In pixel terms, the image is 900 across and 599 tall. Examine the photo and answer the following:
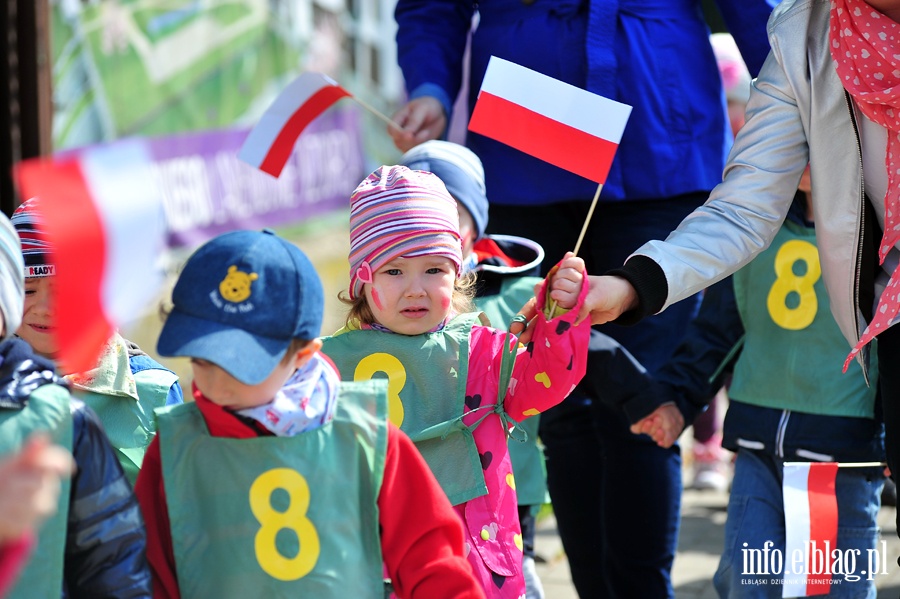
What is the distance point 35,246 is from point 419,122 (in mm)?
1214

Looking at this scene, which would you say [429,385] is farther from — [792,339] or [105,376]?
[792,339]

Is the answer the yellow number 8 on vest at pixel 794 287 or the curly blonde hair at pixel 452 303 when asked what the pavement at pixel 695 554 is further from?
the curly blonde hair at pixel 452 303

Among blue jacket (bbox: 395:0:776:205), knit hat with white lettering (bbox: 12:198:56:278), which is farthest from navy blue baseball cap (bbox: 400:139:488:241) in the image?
knit hat with white lettering (bbox: 12:198:56:278)

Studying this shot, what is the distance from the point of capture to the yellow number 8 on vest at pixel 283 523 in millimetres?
2359

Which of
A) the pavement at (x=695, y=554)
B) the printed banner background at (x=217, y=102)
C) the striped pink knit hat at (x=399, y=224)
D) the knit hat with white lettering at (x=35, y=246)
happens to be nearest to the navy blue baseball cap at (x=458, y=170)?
the striped pink knit hat at (x=399, y=224)

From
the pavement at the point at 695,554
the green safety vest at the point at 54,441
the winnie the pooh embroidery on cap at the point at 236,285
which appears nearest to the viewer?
the green safety vest at the point at 54,441

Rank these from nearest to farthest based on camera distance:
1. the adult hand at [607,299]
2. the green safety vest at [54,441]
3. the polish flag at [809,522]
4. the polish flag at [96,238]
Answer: the polish flag at [96,238] → the green safety vest at [54,441] → the adult hand at [607,299] → the polish flag at [809,522]

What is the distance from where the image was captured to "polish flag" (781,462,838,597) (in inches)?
139

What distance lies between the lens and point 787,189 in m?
3.17

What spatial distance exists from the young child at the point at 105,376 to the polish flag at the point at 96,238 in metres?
1.05

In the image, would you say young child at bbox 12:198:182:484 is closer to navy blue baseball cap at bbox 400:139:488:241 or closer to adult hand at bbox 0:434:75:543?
navy blue baseball cap at bbox 400:139:488:241

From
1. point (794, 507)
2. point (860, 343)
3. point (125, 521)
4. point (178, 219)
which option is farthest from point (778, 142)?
point (178, 219)

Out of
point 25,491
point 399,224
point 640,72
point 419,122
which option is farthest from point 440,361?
point 25,491

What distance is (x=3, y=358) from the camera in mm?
2246
